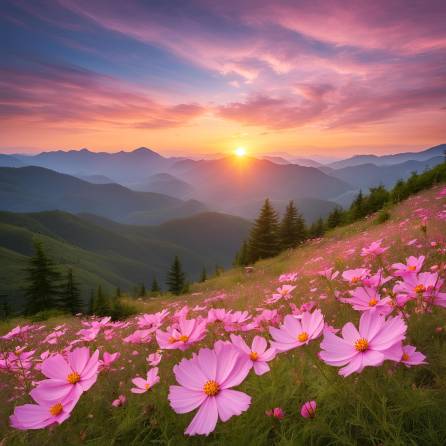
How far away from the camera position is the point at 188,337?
1431 millimetres

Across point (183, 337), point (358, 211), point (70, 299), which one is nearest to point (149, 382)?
point (183, 337)

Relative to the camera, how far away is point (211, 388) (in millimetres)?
960

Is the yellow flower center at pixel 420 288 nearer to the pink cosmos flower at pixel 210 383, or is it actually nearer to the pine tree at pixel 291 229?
the pink cosmos flower at pixel 210 383

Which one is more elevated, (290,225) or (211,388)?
(211,388)

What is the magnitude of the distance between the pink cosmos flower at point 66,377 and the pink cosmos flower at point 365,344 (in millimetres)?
825

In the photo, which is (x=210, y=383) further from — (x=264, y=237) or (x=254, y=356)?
(x=264, y=237)

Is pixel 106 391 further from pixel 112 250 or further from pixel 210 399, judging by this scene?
pixel 112 250

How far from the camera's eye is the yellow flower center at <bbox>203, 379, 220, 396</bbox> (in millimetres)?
958

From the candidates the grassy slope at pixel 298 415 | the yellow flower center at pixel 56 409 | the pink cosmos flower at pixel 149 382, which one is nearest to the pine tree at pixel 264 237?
the grassy slope at pixel 298 415

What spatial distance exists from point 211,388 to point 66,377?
607mm

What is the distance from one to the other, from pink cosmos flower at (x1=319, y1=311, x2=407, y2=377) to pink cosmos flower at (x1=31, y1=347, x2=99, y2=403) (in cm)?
82

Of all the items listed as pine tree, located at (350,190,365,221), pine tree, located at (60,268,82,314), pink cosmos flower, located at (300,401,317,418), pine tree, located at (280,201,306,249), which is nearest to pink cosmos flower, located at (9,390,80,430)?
pink cosmos flower, located at (300,401,317,418)

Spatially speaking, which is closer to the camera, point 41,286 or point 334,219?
point 41,286

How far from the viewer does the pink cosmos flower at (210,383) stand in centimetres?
88
